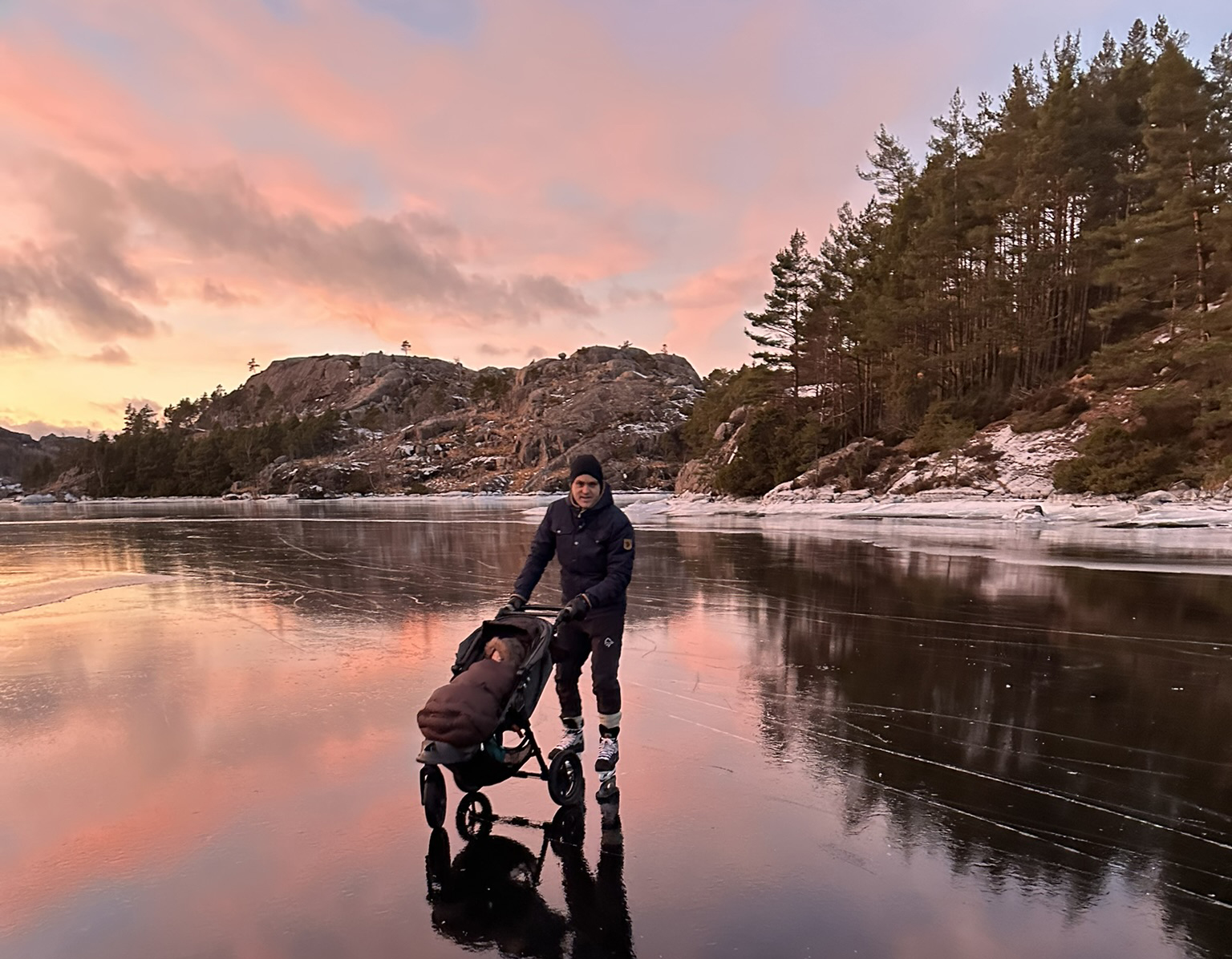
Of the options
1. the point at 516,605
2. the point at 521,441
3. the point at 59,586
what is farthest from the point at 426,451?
the point at 516,605

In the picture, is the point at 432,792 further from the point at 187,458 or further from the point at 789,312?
the point at 187,458

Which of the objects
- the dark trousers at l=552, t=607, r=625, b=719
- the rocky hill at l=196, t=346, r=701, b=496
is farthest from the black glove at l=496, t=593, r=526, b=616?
the rocky hill at l=196, t=346, r=701, b=496

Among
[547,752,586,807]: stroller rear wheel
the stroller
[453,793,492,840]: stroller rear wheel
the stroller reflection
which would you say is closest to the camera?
the stroller reflection

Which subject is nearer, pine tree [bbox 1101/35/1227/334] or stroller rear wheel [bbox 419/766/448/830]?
stroller rear wheel [bbox 419/766/448/830]

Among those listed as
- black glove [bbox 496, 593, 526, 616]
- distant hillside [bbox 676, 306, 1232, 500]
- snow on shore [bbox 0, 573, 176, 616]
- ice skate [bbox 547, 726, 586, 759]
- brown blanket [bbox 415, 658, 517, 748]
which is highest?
distant hillside [bbox 676, 306, 1232, 500]

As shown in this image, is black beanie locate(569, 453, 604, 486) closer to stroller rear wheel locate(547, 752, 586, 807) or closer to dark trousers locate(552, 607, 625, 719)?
dark trousers locate(552, 607, 625, 719)

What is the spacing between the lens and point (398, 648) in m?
8.14

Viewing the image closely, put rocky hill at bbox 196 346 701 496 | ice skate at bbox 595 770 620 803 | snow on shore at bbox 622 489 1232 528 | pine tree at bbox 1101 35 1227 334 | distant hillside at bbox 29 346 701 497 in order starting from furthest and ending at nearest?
distant hillside at bbox 29 346 701 497
rocky hill at bbox 196 346 701 496
pine tree at bbox 1101 35 1227 334
snow on shore at bbox 622 489 1232 528
ice skate at bbox 595 770 620 803

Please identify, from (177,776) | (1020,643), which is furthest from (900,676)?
(177,776)

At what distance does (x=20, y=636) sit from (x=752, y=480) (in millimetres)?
35358

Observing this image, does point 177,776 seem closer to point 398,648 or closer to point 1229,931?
point 398,648

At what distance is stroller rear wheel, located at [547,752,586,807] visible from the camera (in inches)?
158

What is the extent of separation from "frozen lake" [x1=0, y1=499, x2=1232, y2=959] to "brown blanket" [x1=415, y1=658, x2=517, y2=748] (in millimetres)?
706

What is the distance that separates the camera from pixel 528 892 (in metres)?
3.29
